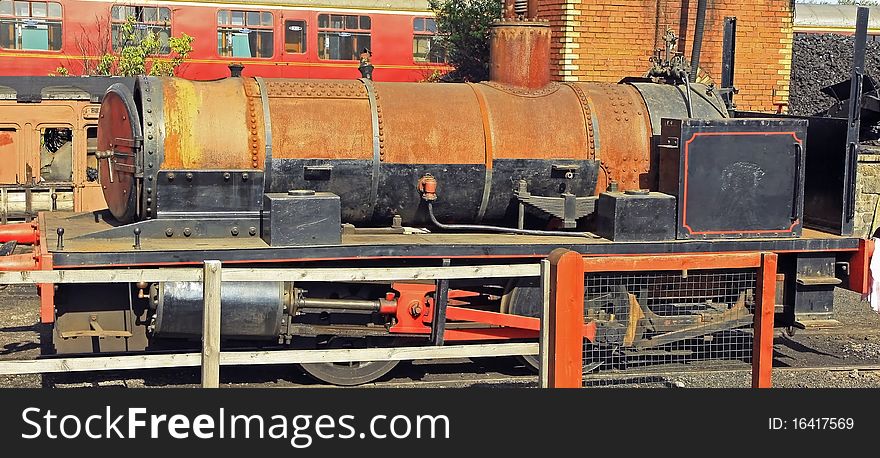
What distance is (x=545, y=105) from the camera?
27.6ft

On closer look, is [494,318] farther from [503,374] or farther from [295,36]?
[295,36]

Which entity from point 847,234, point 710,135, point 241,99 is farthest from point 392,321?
point 847,234

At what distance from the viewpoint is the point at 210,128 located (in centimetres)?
766

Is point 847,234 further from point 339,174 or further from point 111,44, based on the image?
point 111,44

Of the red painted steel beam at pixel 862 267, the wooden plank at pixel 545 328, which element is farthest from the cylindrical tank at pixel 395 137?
the wooden plank at pixel 545 328

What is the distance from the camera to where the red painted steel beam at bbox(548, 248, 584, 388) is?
18.3ft

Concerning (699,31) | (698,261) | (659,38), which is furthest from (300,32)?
(698,261)

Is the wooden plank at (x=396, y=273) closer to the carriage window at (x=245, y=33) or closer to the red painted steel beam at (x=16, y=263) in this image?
A: the red painted steel beam at (x=16, y=263)

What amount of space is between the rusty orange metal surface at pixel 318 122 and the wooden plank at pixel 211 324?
2530 millimetres

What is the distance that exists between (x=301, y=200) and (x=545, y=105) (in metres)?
2.11

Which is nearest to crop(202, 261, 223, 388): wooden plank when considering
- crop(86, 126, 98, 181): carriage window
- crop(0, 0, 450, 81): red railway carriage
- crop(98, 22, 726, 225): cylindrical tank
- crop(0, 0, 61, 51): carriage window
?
crop(98, 22, 726, 225): cylindrical tank

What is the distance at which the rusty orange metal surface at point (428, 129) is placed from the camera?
8016 millimetres

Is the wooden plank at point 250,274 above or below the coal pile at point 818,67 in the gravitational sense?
below

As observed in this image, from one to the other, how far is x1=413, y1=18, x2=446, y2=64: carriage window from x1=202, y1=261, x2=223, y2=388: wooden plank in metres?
15.8
